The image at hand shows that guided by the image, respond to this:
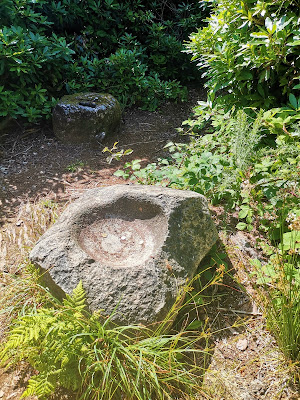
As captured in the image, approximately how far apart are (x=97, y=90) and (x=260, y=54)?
3.49 meters

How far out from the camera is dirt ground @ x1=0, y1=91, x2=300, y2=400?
211 centimetres

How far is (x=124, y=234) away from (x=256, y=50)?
2.01 m

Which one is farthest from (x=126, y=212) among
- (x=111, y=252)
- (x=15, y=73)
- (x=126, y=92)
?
(x=126, y=92)

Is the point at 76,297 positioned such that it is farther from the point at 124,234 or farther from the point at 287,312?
the point at 287,312

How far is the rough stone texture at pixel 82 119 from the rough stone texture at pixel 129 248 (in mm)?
2494

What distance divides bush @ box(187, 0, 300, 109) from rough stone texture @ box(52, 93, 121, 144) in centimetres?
193

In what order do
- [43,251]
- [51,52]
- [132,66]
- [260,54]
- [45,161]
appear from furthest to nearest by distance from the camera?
[132,66] → [51,52] → [45,161] → [260,54] → [43,251]

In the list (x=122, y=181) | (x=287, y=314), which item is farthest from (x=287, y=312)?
(x=122, y=181)


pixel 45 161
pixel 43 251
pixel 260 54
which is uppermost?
pixel 260 54

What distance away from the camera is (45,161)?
481cm

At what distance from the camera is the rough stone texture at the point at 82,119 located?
16.7ft

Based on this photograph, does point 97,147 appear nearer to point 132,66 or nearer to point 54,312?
point 132,66

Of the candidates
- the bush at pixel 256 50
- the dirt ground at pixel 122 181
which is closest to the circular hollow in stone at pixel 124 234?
the dirt ground at pixel 122 181

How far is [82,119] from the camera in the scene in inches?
201
